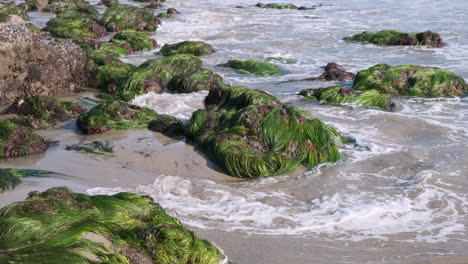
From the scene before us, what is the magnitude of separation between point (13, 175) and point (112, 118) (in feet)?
6.88

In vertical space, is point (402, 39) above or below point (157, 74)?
above

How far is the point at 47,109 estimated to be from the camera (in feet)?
25.8

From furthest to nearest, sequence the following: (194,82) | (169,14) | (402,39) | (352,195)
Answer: (169,14), (402,39), (194,82), (352,195)

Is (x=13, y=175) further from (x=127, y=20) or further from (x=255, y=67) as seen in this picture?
(x=127, y=20)

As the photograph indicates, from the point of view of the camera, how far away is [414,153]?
654 centimetres

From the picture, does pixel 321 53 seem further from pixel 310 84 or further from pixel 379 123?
pixel 379 123

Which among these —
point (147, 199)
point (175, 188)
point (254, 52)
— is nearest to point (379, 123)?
point (175, 188)

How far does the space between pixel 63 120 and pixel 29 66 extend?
6.46 ft

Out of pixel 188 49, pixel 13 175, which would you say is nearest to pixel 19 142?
pixel 13 175

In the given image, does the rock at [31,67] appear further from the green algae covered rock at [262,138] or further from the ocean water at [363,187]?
the green algae covered rock at [262,138]

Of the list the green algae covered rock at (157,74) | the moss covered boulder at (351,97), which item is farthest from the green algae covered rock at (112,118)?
the moss covered boulder at (351,97)

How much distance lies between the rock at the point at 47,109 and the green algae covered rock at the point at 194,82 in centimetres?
219

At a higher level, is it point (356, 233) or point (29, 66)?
point (29, 66)

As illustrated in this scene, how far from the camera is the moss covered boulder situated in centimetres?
868
